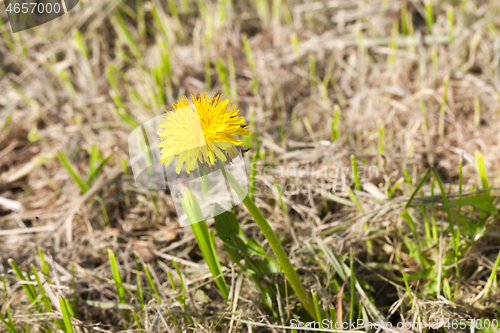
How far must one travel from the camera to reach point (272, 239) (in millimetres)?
1064

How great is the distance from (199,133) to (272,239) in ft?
1.28

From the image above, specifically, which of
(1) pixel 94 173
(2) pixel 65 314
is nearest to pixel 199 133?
(2) pixel 65 314

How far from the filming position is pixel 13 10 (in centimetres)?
264

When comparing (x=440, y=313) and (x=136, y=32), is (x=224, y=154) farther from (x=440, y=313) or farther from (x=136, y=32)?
(x=136, y=32)

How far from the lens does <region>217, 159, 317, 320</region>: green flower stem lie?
93 centimetres

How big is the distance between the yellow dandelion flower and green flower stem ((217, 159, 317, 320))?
0.05 metres

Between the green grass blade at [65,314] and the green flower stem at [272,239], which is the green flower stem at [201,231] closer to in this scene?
the green flower stem at [272,239]

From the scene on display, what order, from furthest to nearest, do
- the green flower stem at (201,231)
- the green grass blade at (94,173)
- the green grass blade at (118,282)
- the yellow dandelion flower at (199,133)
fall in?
the green grass blade at (94,173) → the green grass blade at (118,282) → the green flower stem at (201,231) → the yellow dandelion flower at (199,133)

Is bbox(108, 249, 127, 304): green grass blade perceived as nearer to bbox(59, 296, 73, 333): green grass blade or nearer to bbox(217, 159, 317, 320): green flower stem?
bbox(59, 296, 73, 333): green grass blade

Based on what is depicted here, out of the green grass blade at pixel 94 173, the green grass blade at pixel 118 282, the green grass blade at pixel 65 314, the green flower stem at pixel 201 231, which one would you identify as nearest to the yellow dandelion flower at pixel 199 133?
the green flower stem at pixel 201 231

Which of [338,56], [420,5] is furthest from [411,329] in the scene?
[420,5]

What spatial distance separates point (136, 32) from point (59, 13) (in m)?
0.56

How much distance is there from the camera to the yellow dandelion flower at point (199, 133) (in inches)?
34.0

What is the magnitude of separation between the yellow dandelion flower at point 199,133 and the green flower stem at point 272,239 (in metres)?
Answer: 0.05
